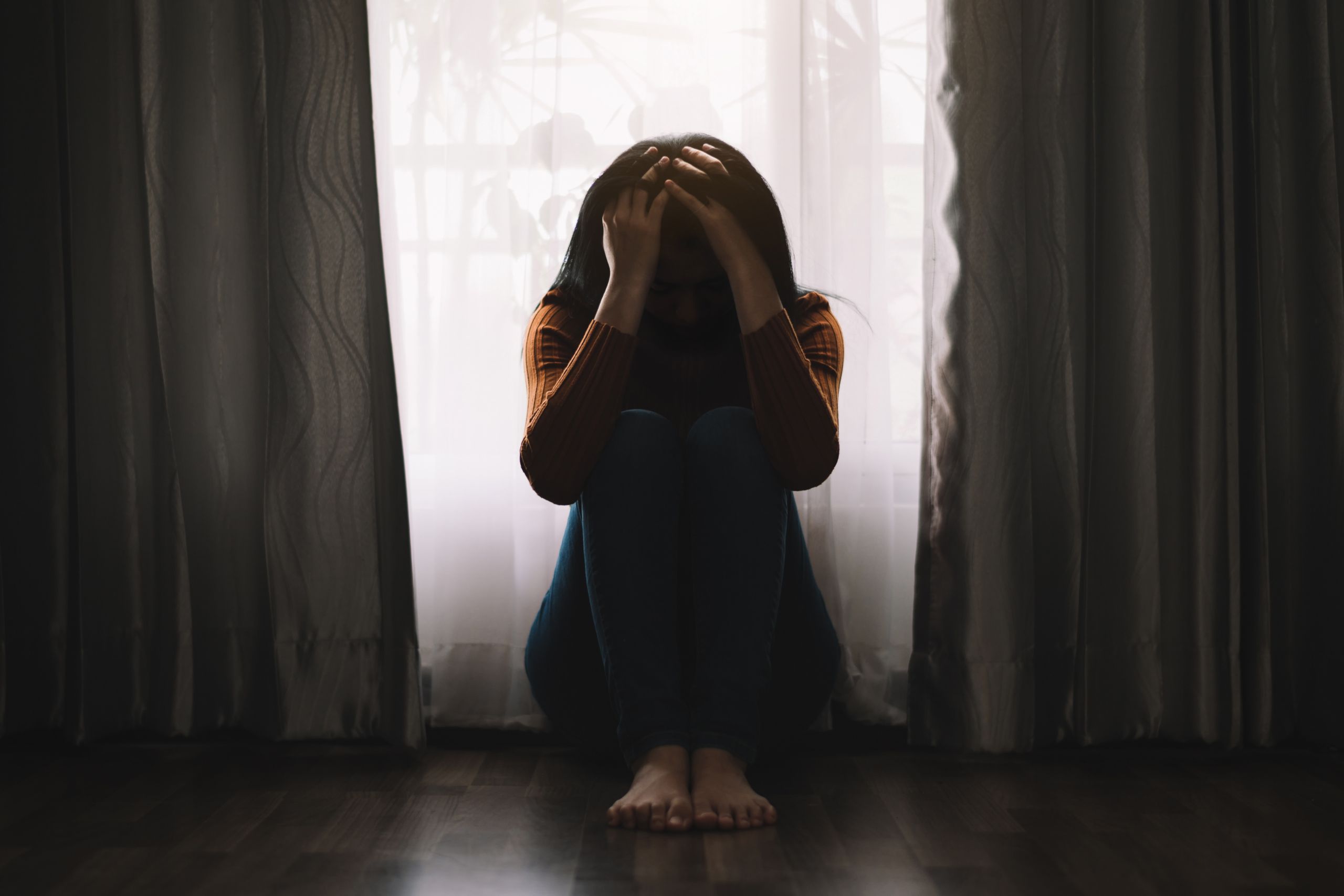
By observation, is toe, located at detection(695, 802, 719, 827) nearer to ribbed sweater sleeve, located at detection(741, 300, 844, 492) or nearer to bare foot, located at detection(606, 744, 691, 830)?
bare foot, located at detection(606, 744, 691, 830)

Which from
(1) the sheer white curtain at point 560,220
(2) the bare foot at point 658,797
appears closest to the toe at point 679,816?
(2) the bare foot at point 658,797

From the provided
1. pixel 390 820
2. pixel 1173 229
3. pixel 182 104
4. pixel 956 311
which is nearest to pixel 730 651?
pixel 390 820

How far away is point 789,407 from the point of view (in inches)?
49.3

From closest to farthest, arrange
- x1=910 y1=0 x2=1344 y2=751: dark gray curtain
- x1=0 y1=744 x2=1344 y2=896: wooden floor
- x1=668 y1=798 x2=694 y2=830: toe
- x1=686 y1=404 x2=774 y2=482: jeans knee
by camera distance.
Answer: x1=0 y1=744 x2=1344 y2=896: wooden floor → x1=668 y1=798 x2=694 y2=830: toe → x1=686 y1=404 x2=774 y2=482: jeans knee → x1=910 y1=0 x2=1344 y2=751: dark gray curtain

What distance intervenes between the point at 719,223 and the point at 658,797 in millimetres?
680

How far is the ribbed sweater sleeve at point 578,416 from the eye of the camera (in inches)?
48.7

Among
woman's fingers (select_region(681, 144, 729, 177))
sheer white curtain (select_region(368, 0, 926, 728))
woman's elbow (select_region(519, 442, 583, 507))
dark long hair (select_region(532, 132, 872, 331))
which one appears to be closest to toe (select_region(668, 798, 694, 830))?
woman's elbow (select_region(519, 442, 583, 507))

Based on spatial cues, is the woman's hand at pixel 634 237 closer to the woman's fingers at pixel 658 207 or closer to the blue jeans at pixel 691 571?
the woman's fingers at pixel 658 207

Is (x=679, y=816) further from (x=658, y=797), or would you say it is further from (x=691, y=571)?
(x=691, y=571)

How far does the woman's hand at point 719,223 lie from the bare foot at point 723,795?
1.86 feet

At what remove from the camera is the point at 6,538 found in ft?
5.38

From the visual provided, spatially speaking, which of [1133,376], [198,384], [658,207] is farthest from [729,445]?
[198,384]

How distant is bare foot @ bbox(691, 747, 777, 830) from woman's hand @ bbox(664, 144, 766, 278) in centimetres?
57

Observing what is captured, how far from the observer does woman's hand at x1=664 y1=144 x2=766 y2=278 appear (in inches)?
51.1
